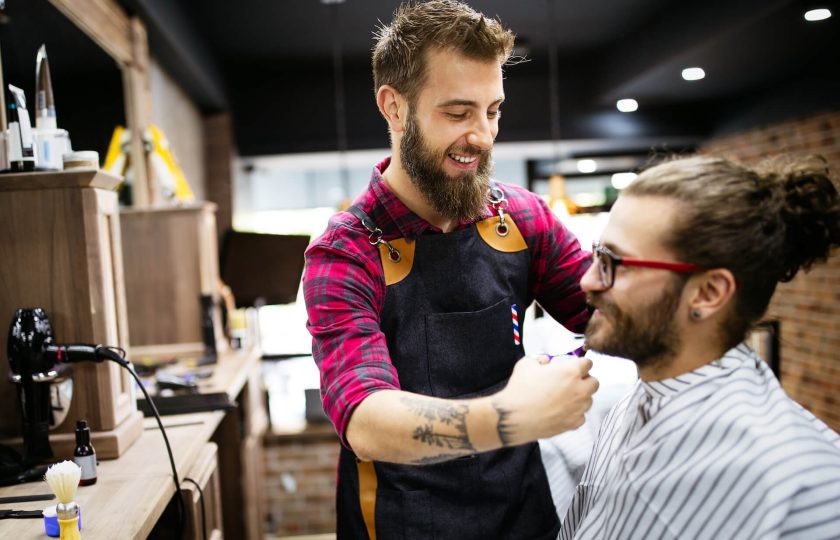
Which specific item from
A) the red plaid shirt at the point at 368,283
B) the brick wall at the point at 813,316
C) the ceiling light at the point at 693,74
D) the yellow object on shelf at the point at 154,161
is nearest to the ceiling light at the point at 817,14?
the brick wall at the point at 813,316

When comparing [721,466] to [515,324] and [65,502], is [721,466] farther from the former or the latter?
[65,502]

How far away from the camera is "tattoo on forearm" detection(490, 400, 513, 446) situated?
3.25 feet

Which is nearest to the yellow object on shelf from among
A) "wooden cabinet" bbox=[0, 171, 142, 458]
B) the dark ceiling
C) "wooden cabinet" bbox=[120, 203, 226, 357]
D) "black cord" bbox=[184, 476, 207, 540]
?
"wooden cabinet" bbox=[120, 203, 226, 357]

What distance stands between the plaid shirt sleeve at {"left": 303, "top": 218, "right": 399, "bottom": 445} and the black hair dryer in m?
0.67

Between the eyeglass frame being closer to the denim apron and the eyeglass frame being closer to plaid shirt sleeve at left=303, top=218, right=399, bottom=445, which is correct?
the denim apron

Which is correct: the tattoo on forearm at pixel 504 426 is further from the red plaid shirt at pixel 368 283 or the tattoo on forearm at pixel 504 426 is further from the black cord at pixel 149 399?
the black cord at pixel 149 399

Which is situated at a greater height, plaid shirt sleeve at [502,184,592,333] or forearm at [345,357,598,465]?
plaid shirt sleeve at [502,184,592,333]

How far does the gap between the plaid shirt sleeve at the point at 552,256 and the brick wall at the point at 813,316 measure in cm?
369

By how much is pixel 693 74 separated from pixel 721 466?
16.5ft

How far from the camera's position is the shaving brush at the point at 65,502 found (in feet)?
3.45

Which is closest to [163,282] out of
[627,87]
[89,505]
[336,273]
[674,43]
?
[89,505]

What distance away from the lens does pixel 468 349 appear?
4.37 feet

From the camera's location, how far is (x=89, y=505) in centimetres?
125

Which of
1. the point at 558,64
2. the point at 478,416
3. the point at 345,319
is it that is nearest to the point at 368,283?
the point at 345,319
